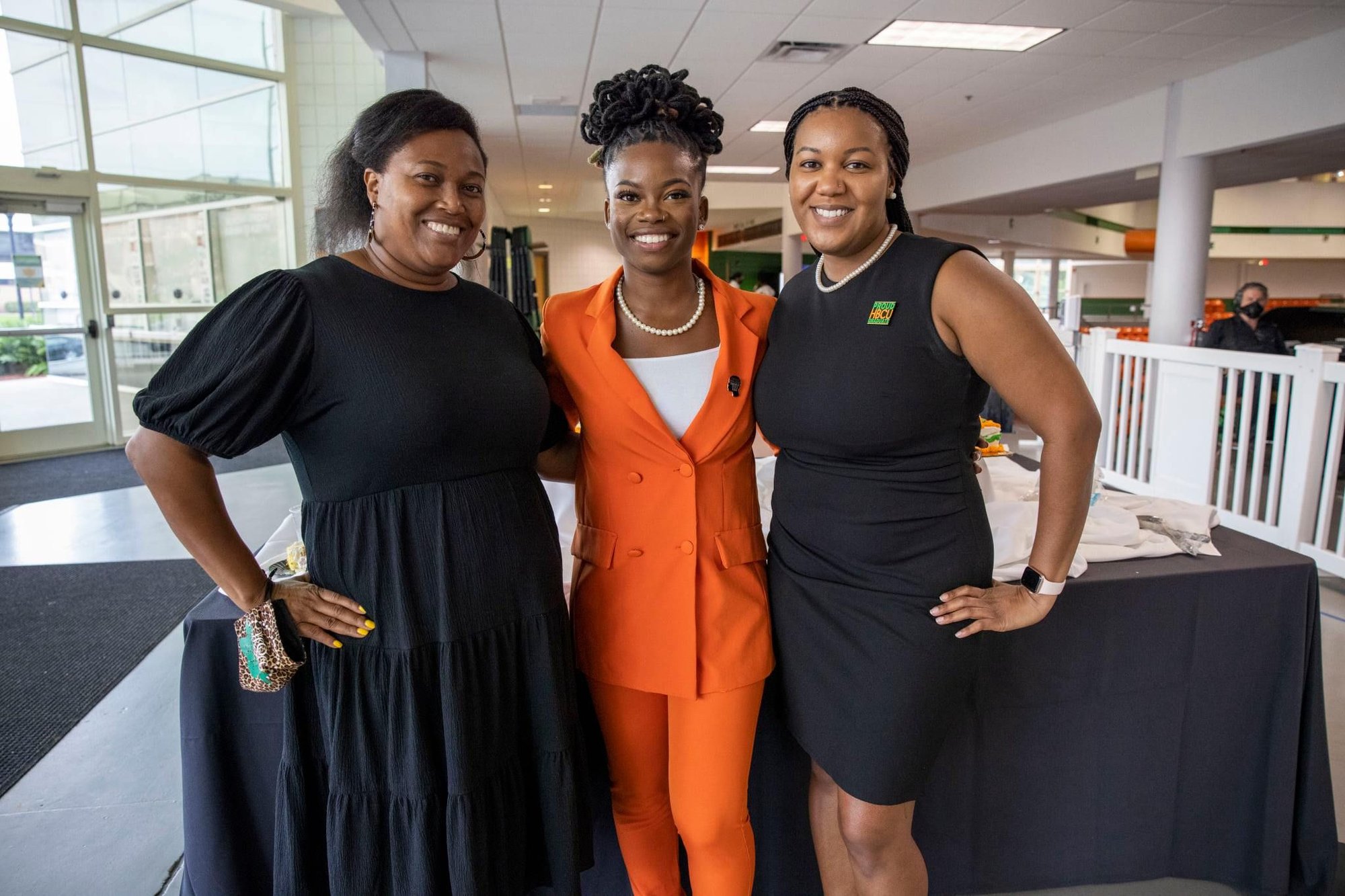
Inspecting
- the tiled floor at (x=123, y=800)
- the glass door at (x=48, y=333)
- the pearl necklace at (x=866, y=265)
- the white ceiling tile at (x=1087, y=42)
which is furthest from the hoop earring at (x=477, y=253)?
the glass door at (x=48, y=333)

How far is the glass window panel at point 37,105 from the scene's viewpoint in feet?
26.1

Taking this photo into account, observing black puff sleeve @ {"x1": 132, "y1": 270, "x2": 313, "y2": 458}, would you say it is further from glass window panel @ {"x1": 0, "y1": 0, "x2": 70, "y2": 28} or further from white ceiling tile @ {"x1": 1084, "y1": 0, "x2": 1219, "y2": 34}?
glass window panel @ {"x1": 0, "y1": 0, "x2": 70, "y2": 28}

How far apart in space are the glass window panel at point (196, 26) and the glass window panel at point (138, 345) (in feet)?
9.58

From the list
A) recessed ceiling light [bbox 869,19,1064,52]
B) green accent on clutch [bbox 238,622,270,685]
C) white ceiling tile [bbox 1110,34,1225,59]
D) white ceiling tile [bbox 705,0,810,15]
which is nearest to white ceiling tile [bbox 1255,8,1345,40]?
white ceiling tile [bbox 1110,34,1225,59]

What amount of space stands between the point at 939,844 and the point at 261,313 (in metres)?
1.89

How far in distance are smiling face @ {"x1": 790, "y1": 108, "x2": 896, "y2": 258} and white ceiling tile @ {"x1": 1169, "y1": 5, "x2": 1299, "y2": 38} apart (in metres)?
5.87

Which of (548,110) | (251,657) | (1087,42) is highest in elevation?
(548,110)

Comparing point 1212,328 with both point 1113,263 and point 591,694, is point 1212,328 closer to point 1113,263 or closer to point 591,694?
point 591,694

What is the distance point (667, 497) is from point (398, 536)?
0.47 meters

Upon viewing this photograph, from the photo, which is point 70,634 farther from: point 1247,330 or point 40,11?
point 1247,330

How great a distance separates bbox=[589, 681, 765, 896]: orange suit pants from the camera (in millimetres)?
1543

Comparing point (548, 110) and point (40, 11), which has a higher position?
point (40, 11)

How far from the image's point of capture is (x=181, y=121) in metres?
9.36

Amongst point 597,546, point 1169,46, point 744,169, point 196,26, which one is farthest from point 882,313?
point 744,169
